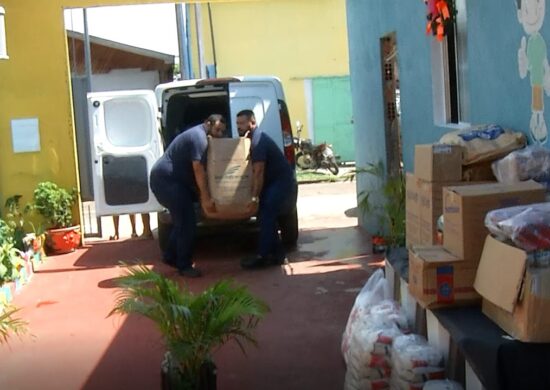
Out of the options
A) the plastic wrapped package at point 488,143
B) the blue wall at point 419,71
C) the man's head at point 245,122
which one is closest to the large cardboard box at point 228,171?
the man's head at point 245,122

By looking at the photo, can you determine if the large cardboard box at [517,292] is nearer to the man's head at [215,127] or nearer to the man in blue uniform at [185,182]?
the man in blue uniform at [185,182]

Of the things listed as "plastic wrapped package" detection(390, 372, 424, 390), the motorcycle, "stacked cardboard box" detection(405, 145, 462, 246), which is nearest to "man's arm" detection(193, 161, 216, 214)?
"stacked cardboard box" detection(405, 145, 462, 246)

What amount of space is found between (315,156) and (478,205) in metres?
18.2

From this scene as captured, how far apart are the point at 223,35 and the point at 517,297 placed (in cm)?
2160

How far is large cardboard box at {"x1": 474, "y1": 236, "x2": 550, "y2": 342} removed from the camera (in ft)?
11.6

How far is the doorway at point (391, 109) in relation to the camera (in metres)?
9.66

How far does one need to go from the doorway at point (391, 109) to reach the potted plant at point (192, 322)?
Answer: 16.8 ft

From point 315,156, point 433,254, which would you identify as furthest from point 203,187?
point 315,156

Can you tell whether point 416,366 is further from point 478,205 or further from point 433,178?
point 433,178

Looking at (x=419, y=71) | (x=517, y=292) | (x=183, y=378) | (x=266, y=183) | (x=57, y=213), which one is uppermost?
(x=419, y=71)

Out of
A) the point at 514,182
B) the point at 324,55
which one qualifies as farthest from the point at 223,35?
the point at 514,182

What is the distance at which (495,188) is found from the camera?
4344 mm

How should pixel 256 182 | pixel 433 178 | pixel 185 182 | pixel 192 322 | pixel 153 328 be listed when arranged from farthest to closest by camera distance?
1. pixel 185 182
2. pixel 256 182
3. pixel 153 328
4. pixel 433 178
5. pixel 192 322

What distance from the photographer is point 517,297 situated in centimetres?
363
